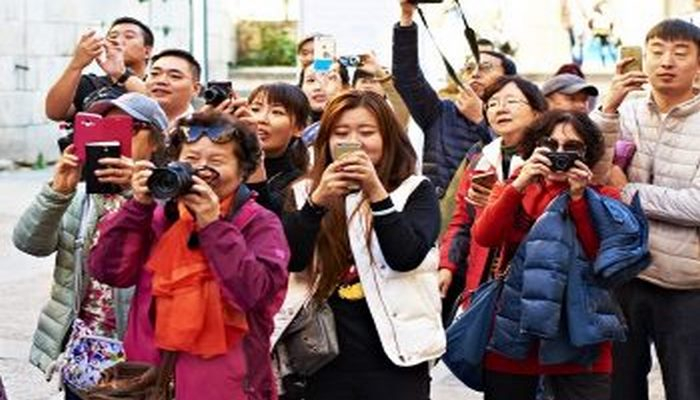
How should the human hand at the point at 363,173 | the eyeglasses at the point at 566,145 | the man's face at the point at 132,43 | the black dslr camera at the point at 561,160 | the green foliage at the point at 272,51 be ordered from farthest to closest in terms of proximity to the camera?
the green foliage at the point at 272,51
the man's face at the point at 132,43
the eyeglasses at the point at 566,145
the black dslr camera at the point at 561,160
the human hand at the point at 363,173

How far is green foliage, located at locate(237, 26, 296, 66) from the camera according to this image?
23547 millimetres

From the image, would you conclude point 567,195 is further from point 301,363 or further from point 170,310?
point 170,310

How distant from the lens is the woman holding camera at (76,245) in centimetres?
448

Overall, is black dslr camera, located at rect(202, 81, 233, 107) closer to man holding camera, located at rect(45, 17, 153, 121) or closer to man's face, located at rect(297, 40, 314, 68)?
man holding camera, located at rect(45, 17, 153, 121)

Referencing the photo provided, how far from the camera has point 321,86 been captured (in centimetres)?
733

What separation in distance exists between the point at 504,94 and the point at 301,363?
5.58 ft

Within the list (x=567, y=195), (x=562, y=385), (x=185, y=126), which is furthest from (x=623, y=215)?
(x=185, y=126)

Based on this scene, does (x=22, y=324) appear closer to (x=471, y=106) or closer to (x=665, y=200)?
(x=471, y=106)

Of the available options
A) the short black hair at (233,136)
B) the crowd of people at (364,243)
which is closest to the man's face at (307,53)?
the crowd of people at (364,243)

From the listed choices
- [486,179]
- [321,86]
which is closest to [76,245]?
[486,179]

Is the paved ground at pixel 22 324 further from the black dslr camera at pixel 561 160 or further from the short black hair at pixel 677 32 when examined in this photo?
the black dslr camera at pixel 561 160

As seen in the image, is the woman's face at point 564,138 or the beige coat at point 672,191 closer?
the woman's face at point 564,138

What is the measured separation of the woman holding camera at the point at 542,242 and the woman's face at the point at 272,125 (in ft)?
2.74

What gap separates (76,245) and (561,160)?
1685 mm
